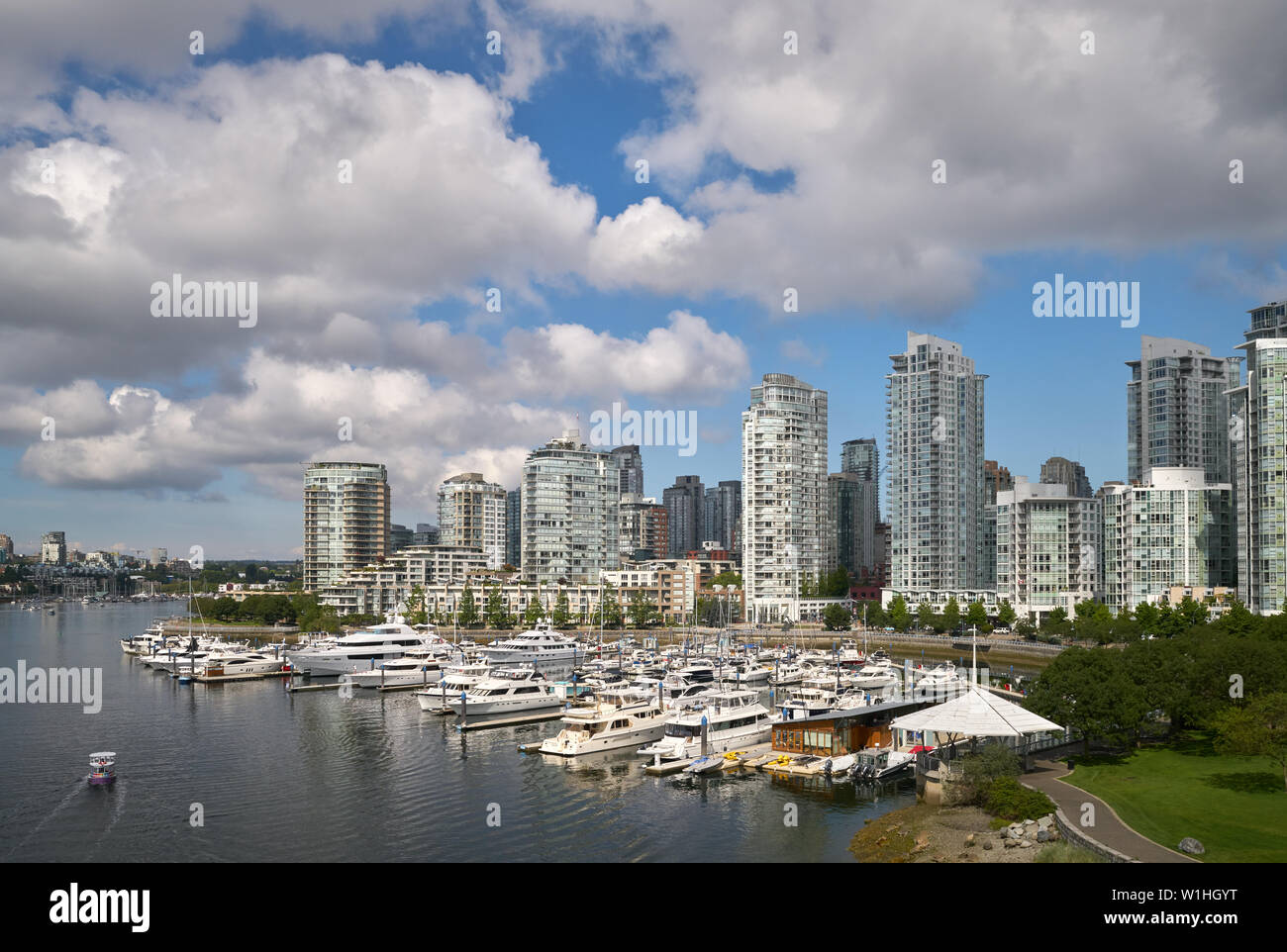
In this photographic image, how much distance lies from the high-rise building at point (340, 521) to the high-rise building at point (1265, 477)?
14639cm

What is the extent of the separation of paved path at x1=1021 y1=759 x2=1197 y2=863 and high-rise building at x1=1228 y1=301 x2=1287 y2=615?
73365 mm

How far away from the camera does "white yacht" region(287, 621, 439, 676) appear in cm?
8994

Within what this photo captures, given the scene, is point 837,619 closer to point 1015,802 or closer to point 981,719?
point 981,719

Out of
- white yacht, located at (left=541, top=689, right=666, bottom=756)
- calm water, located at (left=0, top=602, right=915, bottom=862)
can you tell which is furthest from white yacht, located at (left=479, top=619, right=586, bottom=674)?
white yacht, located at (left=541, top=689, right=666, bottom=756)

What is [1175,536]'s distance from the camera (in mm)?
119312

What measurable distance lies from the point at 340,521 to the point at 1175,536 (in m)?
148

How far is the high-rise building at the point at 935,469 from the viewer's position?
152750mm

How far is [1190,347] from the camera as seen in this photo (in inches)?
6373

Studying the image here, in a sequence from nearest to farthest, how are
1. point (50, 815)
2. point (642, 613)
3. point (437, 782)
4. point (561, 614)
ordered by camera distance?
point (50, 815) → point (437, 782) → point (561, 614) → point (642, 613)

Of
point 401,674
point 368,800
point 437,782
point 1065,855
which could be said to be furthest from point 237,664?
point 1065,855

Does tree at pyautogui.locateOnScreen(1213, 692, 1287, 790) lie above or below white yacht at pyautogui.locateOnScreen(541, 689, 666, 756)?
above

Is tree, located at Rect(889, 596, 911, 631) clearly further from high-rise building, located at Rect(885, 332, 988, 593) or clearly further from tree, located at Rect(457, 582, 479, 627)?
tree, located at Rect(457, 582, 479, 627)
